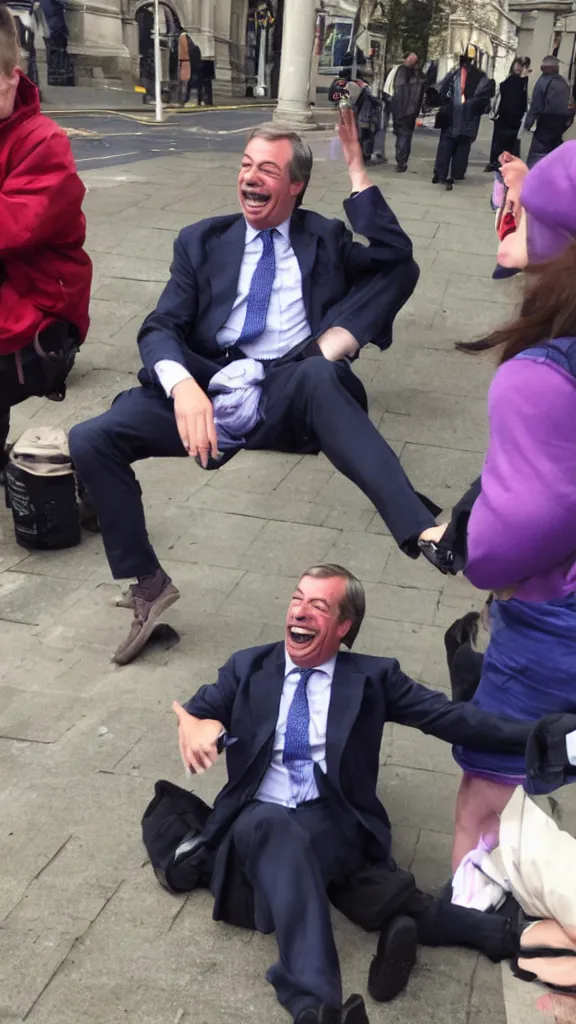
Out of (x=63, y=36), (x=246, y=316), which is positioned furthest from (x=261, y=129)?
(x=63, y=36)

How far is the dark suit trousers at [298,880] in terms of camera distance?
9.51 feet

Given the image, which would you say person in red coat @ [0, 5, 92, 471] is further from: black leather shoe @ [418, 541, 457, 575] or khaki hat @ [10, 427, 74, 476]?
black leather shoe @ [418, 541, 457, 575]

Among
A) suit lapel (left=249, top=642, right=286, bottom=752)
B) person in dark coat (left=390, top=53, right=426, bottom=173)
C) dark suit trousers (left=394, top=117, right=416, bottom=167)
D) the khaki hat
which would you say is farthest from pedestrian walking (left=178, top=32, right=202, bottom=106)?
suit lapel (left=249, top=642, right=286, bottom=752)

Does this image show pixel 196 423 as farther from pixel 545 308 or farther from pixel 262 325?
pixel 545 308

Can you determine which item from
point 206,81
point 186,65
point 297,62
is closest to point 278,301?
point 297,62

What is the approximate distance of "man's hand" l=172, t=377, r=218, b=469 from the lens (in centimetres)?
387

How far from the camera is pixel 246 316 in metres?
4.29

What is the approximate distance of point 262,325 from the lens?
168 inches

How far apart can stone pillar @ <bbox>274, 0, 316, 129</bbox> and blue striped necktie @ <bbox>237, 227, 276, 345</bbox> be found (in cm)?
1354

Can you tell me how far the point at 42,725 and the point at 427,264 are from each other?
23.5 feet

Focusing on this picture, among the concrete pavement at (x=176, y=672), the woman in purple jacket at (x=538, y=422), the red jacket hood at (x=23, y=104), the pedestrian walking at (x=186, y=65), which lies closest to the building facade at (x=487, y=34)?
the pedestrian walking at (x=186, y=65)

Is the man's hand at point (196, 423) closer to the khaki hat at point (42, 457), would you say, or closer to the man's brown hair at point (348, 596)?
the man's brown hair at point (348, 596)

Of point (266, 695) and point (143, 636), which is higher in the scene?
point (266, 695)

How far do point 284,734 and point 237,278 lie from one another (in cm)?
174
